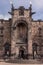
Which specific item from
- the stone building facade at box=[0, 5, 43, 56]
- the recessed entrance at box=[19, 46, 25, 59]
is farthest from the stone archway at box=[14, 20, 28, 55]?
the recessed entrance at box=[19, 46, 25, 59]

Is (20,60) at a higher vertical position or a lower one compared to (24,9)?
lower

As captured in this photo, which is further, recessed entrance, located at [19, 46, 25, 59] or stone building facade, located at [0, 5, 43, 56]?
stone building facade, located at [0, 5, 43, 56]

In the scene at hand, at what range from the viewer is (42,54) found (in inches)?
2660

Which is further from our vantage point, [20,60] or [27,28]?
[27,28]

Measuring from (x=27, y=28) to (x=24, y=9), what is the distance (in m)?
3.70

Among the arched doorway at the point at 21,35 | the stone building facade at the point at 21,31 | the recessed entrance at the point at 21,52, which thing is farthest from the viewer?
the arched doorway at the point at 21,35

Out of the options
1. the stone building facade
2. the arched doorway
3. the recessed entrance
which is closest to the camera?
the recessed entrance

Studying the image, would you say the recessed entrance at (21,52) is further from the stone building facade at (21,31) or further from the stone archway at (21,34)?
the stone archway at (21,34)

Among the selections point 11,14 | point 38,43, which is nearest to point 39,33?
point 38,43

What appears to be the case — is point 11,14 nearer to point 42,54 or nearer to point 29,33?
point 29,33

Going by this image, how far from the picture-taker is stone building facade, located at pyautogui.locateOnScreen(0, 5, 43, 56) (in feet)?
219

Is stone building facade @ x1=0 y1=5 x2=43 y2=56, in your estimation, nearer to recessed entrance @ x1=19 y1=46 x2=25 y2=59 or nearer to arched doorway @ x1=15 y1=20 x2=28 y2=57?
arched doorway @ x1=15 y1=20 x2=28 y2=57

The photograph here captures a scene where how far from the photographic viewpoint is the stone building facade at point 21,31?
6681 centimetres

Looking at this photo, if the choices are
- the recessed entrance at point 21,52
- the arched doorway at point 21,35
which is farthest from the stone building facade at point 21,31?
the recessed entrance at point 21,52
